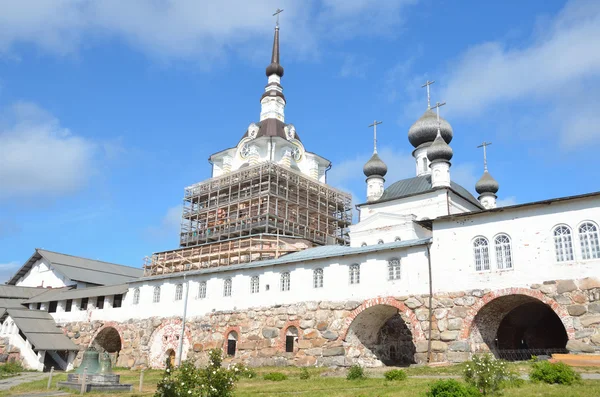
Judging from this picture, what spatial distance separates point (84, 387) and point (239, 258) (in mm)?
20159

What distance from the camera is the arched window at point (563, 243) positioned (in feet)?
68.5

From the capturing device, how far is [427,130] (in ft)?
124

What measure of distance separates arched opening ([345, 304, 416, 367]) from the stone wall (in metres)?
0.05

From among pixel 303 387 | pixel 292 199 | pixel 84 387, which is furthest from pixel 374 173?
pixel 84 387

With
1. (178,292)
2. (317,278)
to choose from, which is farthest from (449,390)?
(178,292)

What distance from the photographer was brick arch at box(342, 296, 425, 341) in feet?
76.4

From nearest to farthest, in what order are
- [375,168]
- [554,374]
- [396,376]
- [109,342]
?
[554,374] < [396,376] < [375,168] < [109,342]

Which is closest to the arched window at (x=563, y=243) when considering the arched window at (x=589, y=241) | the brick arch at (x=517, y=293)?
the arched window at (x=589, y=241)

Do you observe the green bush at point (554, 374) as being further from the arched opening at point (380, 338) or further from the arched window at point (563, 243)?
the arched opening at point (380, 338)

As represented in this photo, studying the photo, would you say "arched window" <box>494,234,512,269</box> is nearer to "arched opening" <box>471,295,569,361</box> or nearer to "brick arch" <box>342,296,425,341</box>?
"arched opening" <box>471,295,569,361</box>

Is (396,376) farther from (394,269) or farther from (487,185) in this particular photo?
(487,185)

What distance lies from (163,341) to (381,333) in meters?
13.6

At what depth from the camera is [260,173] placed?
44.1m

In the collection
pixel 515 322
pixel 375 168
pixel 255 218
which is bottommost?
pixel 515 322
